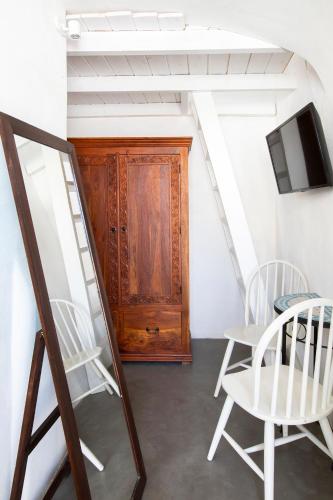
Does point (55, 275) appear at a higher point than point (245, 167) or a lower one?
lower

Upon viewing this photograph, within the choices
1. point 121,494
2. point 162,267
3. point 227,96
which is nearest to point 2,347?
point 121,494

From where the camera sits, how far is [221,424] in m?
1.70

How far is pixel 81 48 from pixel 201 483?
2472 millimetres

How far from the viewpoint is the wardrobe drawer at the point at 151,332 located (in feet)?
9.46

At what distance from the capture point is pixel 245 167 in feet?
10.9

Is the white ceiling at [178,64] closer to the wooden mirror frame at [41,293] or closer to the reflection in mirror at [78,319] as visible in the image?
the reflection in mirror at [78,319]

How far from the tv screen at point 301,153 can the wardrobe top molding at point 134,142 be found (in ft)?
2.31

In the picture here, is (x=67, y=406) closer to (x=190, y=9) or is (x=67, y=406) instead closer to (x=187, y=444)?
(x=187, y=444)

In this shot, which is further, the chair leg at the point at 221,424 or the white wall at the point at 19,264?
the chair leg at the point at 221,424

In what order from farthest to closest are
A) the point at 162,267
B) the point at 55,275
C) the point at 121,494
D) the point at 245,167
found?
the point at 245,167 < the point at 162,267 < the point at 121,494 < the point at 55,275

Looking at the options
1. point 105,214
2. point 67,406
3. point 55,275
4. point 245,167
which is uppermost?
point 245,167

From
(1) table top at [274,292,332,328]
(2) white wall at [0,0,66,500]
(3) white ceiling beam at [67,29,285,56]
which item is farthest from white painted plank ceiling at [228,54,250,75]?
(1) table top at [274,292,332,328]

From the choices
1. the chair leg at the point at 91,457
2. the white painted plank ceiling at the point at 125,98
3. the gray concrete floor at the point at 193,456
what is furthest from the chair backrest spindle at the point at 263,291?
the white painted plank ceiling at the point at 125,98

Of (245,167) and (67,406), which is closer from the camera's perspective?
(67,406)
